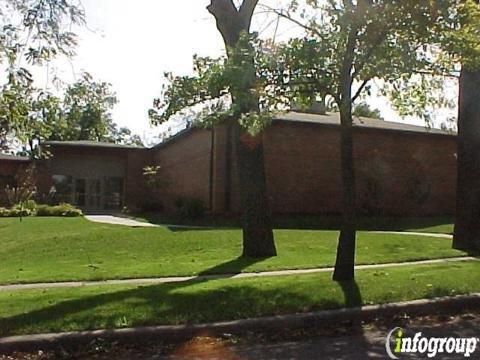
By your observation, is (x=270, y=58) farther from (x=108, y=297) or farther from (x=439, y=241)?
(x=439, y=241)

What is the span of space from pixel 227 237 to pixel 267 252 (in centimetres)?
361

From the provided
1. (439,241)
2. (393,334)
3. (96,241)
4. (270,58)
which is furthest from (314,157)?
(393,334)

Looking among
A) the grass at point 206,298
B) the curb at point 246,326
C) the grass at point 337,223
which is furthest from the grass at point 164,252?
the curb at point 246,326

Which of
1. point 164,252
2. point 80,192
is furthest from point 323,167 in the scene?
point 80,192

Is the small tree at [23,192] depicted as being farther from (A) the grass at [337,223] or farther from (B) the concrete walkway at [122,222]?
(A) the grass at [337,223]

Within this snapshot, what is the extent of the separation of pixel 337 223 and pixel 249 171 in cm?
1045

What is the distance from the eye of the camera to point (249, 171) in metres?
13.6

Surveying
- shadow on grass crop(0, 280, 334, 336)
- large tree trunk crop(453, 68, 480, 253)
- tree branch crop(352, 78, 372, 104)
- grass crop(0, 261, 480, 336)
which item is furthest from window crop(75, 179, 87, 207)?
tree branch crop(352, 78, 372, 104)

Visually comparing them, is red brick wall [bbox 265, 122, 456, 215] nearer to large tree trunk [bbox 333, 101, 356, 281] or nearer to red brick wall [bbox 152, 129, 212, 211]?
red brick wall [bbox 152, 129, 212, 211]

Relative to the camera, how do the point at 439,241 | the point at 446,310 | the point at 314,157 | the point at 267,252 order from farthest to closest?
1. the point at 314,157
2. the point at 439,241
3. the point at 267,252
4. the point at 446,310

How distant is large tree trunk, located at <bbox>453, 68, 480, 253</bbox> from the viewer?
46.0 ft

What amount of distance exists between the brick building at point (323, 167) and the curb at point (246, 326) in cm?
1653

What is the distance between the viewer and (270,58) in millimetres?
8820

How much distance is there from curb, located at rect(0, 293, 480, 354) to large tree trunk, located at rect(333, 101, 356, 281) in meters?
1.57
